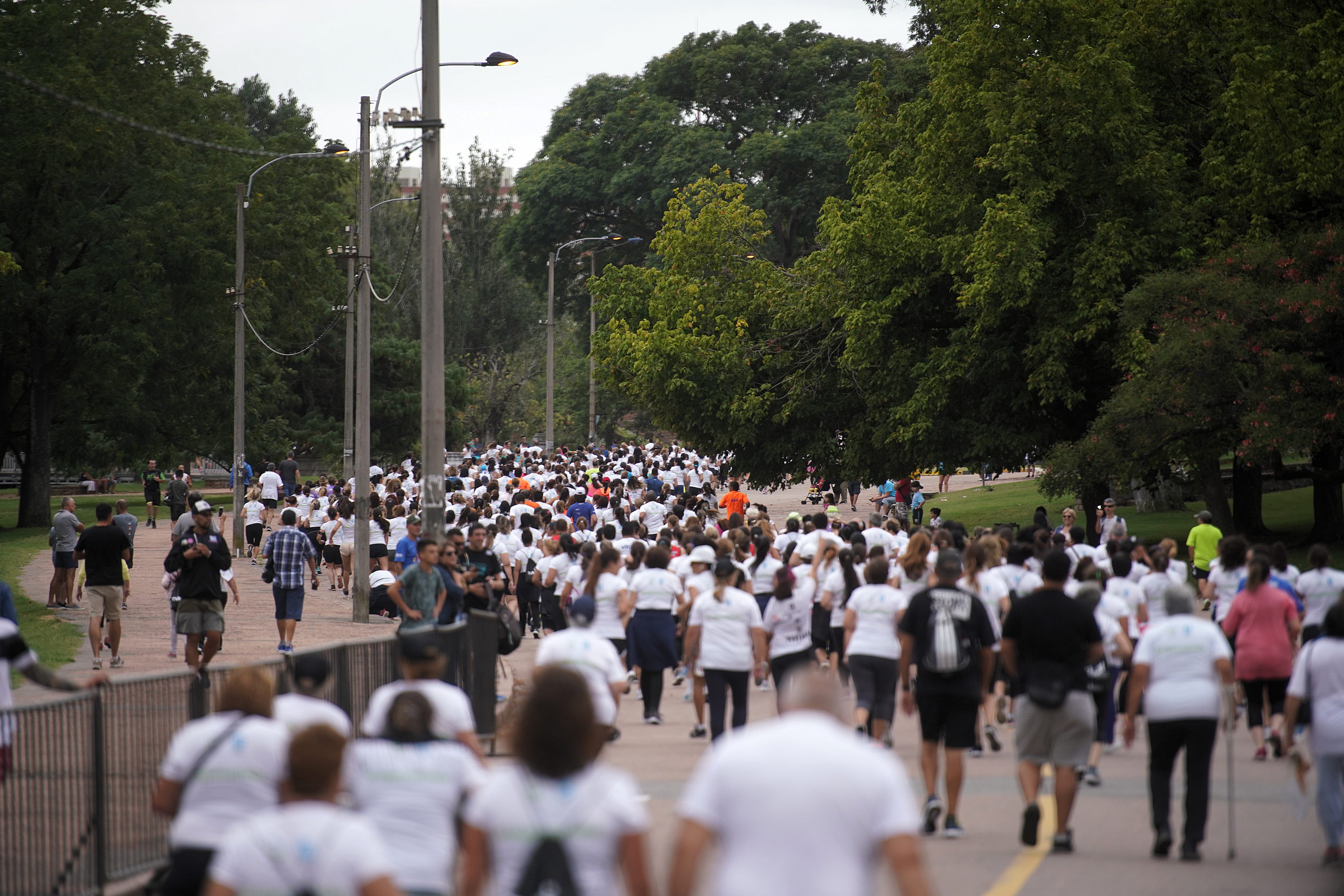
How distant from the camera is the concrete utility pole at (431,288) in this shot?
1470 centimetres

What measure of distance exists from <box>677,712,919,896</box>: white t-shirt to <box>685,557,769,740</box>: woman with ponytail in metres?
6.91

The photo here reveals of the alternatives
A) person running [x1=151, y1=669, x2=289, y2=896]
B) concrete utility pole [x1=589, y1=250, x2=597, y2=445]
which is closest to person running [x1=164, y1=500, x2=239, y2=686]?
person running [x1=151, y1=669, x2=289, y2=896]

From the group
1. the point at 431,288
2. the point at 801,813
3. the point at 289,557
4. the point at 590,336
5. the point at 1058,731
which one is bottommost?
the point at 1058,731

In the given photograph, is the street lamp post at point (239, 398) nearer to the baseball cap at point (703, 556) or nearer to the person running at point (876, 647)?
the baseball cap at point (703, 556)

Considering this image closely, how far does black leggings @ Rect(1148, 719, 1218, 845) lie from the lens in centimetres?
798

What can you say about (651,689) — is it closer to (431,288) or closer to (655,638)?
(655,638)

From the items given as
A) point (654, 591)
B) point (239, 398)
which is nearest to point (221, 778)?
point (654, 591)

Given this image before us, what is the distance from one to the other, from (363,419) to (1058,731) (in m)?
14.9

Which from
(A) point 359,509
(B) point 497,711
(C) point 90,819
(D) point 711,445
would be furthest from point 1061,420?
(C) point 90,819

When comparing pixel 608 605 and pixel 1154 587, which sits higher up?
pixel 1154 587

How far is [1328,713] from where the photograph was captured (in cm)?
791

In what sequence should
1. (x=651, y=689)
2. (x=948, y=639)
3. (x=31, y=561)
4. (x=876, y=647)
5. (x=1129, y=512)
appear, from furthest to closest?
(x=1129, y=512)
(x=31, y=561)
(x=651, y=689)
(x=876, y=647)
(x=948, y=639)

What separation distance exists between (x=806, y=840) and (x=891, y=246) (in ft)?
87.3

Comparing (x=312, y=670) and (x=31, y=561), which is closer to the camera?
(x=312, y=670)
